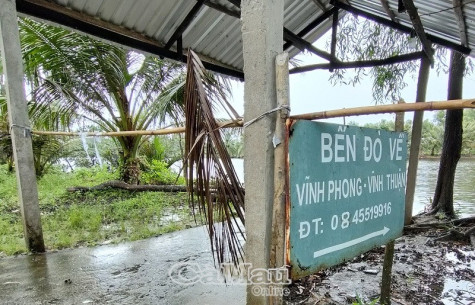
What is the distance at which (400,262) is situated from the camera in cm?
318

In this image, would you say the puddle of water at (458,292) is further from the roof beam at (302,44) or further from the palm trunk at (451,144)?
the roof beam at (302,44)

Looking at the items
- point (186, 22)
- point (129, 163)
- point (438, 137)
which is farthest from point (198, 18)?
point (438, 137)

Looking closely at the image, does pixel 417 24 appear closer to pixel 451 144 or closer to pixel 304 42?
pixel 304 42

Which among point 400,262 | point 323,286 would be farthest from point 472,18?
point 323,286

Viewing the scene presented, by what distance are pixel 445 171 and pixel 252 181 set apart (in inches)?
195

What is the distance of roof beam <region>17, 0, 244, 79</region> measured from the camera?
96.9 inches

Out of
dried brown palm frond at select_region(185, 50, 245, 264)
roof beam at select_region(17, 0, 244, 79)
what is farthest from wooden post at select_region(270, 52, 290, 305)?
roof beam at select_region(17, 0, 244, 79)

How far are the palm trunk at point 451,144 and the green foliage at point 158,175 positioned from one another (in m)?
5.18

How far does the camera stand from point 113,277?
257cm

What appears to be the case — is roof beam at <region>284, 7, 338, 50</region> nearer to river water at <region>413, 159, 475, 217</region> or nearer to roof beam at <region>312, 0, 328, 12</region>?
roof beam at <region>312, 0, 328, 12</region>

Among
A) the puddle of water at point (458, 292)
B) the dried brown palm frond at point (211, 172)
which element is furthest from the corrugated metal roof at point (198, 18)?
the puddle of water at point (458, 292)

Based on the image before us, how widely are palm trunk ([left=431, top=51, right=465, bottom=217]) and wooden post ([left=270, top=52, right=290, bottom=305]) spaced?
480cm

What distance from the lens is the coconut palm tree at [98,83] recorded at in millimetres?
4926

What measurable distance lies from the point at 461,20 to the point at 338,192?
2828 mm
